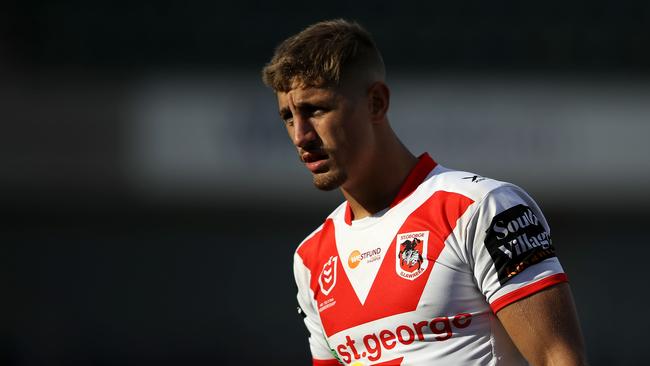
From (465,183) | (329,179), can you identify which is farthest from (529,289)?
(329,179)

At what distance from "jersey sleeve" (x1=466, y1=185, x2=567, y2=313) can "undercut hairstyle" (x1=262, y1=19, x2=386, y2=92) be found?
0.67 m

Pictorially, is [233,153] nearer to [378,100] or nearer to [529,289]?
[378,100]

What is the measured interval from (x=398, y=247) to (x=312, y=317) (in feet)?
2.01

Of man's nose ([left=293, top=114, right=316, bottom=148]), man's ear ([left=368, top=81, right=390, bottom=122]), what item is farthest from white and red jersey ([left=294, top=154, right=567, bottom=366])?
man's nose ([left=293, top=114, right=316, bottom=148])

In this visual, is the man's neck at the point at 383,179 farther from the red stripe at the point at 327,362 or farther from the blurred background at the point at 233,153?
the blurred background at the point at 233,153

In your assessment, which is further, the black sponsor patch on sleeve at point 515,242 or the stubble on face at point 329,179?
the stubble on face at point 329,179

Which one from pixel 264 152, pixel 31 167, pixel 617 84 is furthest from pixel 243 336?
pixel 617 84

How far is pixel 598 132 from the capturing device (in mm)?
12398

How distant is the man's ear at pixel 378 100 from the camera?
339 cm

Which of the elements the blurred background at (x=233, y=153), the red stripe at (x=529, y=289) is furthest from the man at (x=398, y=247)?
the blurred background at (x=233, y=153)

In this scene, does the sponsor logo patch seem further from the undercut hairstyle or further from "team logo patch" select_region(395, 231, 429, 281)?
the undercut hairstyle

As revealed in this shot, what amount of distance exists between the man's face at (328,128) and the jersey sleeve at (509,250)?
52 centimetres

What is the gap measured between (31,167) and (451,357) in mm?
10258

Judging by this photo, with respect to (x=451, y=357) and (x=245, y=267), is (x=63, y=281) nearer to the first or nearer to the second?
(x=245, y=267)
